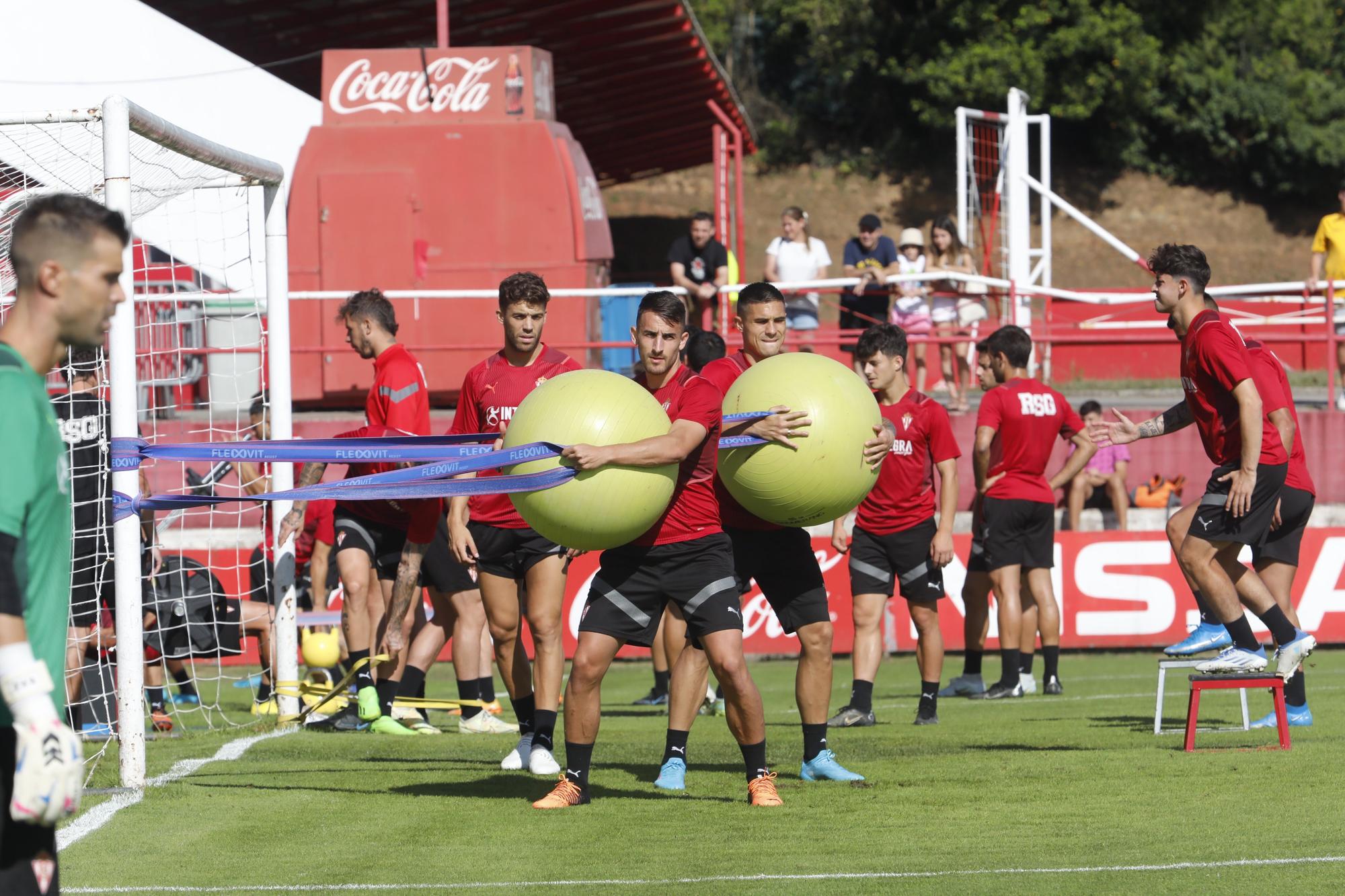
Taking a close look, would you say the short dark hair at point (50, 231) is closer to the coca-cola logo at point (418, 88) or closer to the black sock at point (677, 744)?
the black sock at point (677, 744)

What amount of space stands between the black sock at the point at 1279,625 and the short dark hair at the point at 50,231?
6.26 meters

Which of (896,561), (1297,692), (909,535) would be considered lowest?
(1297,692)

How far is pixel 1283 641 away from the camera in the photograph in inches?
317

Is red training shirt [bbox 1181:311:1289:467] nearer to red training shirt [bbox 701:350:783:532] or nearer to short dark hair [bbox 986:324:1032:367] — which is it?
red training shirt [bbox 701:350:783:532]

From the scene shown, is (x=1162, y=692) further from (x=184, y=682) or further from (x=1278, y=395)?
(x=184, y=682)

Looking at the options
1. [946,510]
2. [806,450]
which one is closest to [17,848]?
[806,450]

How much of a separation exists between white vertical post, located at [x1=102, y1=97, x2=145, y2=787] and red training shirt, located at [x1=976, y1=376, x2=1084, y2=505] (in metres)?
5.74

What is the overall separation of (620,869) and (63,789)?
2.55m

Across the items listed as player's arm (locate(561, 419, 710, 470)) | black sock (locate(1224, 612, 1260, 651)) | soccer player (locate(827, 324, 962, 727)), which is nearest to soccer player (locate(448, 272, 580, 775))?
player's arm (locate(561, 419, 710, 470))

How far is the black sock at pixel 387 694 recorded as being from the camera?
9680 millimetres

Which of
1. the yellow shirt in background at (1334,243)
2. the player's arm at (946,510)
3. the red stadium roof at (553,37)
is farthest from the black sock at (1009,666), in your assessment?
the red stadium roof at (553,37)

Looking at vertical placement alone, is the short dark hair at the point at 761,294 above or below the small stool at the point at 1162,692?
above

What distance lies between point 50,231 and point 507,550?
176 inches

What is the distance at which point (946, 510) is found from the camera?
961cm
